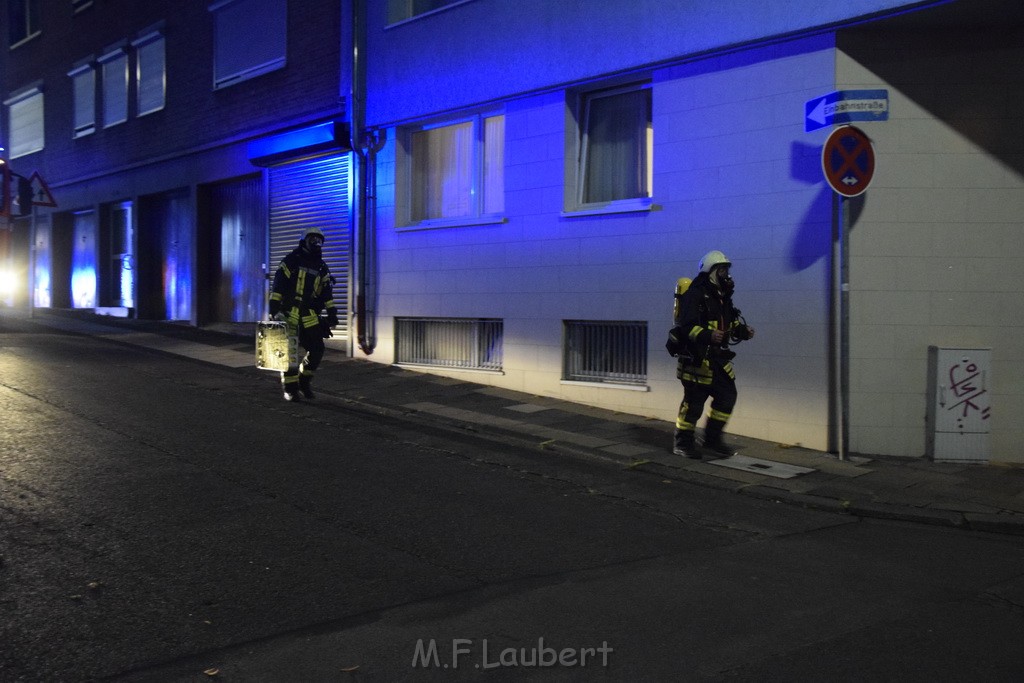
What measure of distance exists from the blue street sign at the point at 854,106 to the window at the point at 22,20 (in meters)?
23.0

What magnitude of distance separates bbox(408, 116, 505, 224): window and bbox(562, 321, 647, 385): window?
212 cm

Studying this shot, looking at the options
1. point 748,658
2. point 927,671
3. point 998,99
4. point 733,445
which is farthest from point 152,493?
point 998,99

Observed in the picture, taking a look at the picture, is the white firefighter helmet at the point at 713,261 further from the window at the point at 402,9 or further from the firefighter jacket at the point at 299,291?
the window at the point at 402,9

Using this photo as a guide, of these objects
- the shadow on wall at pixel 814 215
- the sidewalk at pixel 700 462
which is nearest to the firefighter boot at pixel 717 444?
the sidewalk at pixel 700 462

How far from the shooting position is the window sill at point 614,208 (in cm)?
1057

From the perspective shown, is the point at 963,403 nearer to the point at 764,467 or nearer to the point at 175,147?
the point at 764,467

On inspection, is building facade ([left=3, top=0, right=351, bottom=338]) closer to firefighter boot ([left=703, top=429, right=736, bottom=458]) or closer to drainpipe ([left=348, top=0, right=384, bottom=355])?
drainpipe ([left=348, top=0, right=384, bottom=355])

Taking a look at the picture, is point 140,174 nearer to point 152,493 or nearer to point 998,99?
point 152,493

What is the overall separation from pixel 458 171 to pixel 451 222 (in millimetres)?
870

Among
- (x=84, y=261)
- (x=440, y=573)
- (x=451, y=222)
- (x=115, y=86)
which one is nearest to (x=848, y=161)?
(x=440, y=573)

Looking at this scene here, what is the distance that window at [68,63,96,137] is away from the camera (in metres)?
21.8

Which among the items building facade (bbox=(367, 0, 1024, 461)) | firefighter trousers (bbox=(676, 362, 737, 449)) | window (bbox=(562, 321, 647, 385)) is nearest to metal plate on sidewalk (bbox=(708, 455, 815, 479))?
firefighter trousers (bbox=(676, 362, 737, 449))

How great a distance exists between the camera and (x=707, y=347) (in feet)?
26.2

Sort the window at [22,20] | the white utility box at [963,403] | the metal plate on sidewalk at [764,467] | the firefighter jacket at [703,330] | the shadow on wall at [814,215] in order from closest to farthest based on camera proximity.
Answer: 1. the metal plate on sidewalk at [764,467]
2. the firefighter jacket at [703,330]
3. the white utility box at [963,403]
4. the shadow on wall at [814,215]
5. the window at [22,20]
